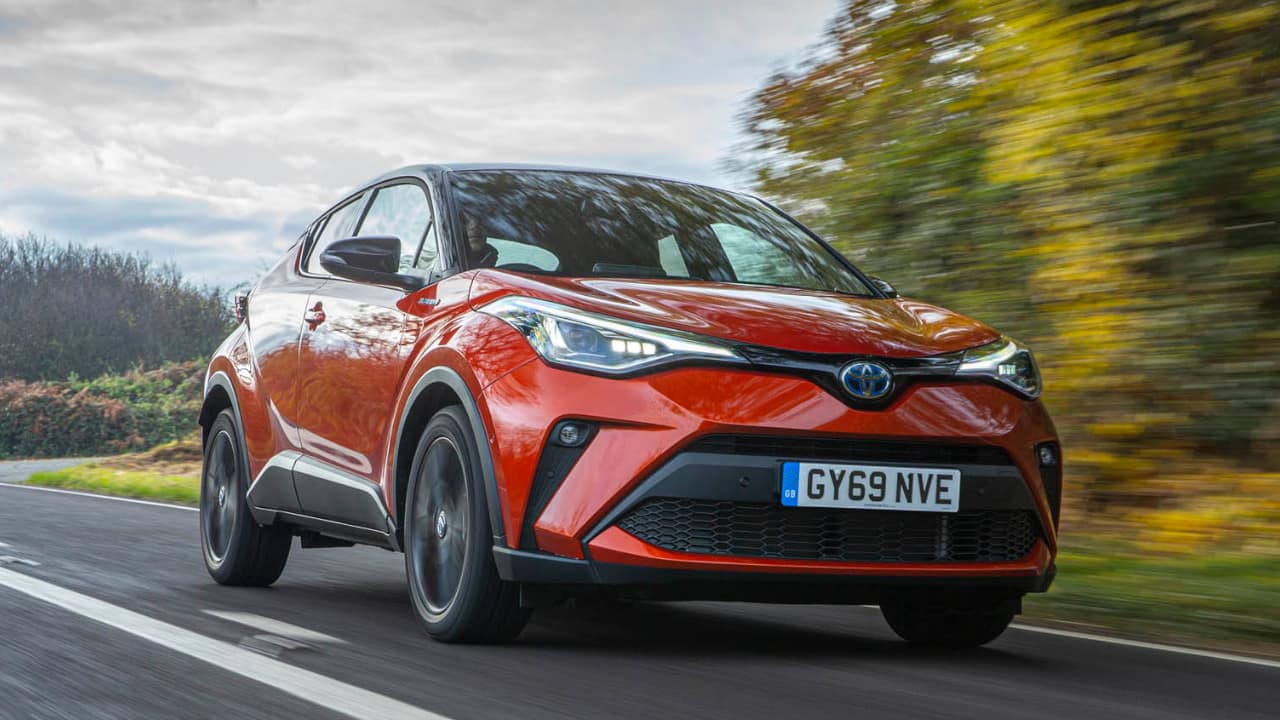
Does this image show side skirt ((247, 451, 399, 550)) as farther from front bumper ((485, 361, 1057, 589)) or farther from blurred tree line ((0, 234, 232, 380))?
blurred tree line ((0, 234, 232, 380))

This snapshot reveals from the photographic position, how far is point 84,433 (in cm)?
3575

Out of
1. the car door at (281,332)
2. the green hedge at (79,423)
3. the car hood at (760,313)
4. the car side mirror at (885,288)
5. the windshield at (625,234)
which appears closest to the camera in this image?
the car hood at (760,313)

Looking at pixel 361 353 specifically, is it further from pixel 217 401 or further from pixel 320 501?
pixel 217 401

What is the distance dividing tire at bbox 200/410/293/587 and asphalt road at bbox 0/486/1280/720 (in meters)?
0.42

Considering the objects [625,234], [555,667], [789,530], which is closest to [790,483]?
[789,530]

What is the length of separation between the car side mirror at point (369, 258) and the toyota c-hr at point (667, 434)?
1cm

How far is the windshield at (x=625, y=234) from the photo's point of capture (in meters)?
5.35

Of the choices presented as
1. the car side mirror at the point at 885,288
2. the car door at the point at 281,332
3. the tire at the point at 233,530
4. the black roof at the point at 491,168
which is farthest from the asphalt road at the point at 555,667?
the black roof at the point at 491,168

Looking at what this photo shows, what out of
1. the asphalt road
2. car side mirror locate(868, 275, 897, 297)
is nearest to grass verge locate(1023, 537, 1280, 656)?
the asphalt road

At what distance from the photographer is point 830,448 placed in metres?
4.40

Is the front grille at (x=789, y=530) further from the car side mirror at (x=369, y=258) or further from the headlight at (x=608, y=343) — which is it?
the car side mirror at (x=369, y=258)

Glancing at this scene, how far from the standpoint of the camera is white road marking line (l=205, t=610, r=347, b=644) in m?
5.01

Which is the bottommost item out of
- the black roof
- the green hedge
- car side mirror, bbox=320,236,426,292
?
the green hedge

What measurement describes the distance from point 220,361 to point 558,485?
3459 mm
